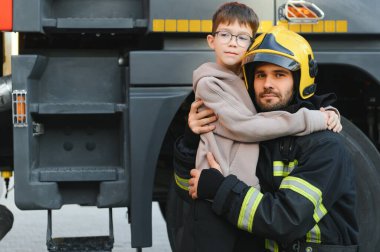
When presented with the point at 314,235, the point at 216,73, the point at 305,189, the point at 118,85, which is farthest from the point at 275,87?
the point at 118,85

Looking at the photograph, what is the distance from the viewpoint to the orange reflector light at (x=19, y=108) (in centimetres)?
362

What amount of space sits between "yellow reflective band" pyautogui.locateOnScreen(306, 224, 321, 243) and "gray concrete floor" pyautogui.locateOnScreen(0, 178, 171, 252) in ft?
10.3

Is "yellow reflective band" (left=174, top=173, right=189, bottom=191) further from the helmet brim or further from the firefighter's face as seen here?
the helmet brim

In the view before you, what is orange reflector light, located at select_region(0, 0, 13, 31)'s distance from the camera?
3576 millimetres

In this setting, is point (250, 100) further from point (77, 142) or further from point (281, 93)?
point (77, 142)

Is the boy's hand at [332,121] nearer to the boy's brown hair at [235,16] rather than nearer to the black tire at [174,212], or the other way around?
the boy's brown hair at [235,16]

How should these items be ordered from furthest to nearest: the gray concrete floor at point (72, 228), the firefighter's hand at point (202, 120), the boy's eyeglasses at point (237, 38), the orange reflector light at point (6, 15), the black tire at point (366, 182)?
the gray concrete floor at point (72, 228)
the black tire at point (366, 182)
the orange reflector light at point (6, 15)
the boy's eyeglasses at point (237, 38)
the firefighter's hand at point (202, 120)

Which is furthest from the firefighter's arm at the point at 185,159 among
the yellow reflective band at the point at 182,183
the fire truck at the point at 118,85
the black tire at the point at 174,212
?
the black tire at the point at 174,212

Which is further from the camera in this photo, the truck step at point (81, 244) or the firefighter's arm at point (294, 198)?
the truck step at point (81, 244)

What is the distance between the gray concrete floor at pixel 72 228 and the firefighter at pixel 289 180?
313 centimetres

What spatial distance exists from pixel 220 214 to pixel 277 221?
0.20 meters

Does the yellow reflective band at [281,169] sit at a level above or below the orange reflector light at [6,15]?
below

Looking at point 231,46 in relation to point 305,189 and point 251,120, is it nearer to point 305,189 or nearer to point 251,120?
point 251,120

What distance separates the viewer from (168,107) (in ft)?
11.9
